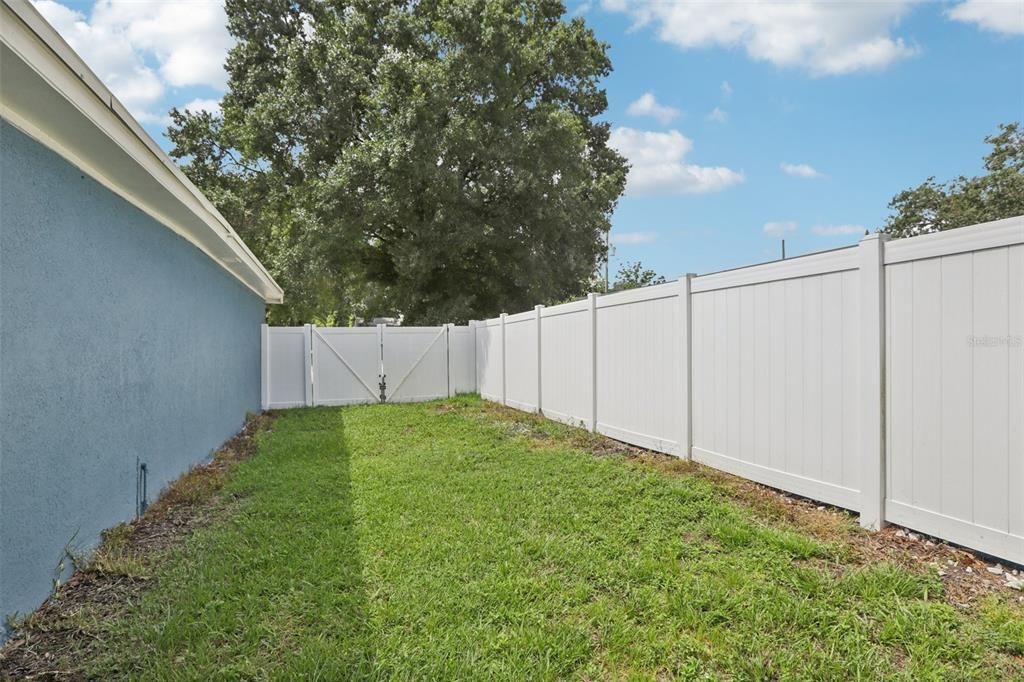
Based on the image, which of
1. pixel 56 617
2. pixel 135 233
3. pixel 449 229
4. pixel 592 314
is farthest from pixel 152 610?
pixel 449 229

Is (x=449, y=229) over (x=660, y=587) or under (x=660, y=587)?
over

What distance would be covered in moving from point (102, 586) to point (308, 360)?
8234 mm

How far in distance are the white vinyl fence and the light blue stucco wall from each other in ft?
14.3

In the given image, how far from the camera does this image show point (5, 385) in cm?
230

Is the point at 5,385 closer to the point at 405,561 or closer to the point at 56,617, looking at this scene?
the point at 56,617

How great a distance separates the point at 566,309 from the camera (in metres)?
7.38

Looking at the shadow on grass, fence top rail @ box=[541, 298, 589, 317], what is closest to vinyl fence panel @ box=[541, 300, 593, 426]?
fence top rail @ box=[541, 298, 589, 317]

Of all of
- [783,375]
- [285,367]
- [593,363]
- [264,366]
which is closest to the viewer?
[783,375]

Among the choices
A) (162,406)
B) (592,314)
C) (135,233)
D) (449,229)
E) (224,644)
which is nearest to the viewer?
(224,644)

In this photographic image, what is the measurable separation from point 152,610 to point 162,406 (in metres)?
2.38

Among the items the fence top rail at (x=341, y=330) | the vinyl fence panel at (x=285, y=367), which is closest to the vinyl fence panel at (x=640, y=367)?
the fence top rail at (x=341, y=330)

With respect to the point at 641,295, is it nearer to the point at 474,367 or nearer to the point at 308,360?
the point at 474,367

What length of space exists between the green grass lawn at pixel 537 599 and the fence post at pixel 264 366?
258 inches

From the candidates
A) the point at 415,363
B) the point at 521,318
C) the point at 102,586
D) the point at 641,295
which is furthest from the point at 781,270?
the point at 415,363
